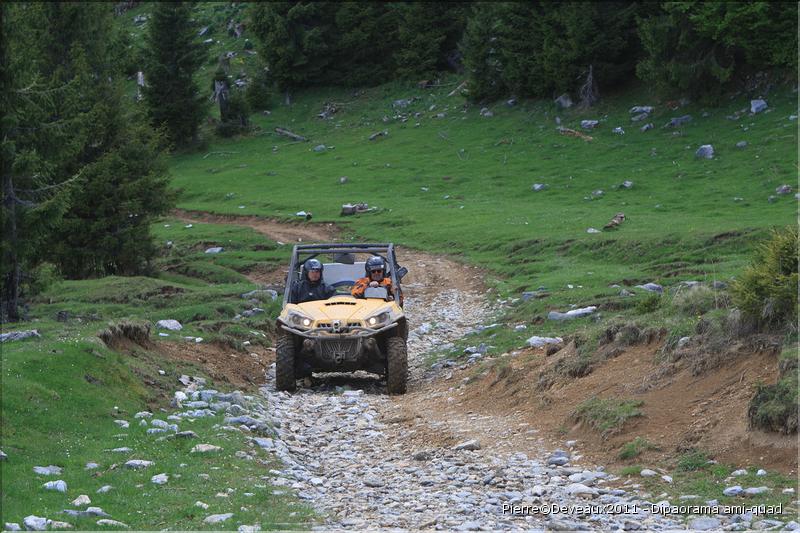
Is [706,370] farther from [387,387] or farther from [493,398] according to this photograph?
[387,387]

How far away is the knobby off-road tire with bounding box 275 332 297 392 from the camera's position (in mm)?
16828

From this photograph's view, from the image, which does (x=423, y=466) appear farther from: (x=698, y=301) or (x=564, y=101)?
(x=564, y=101)

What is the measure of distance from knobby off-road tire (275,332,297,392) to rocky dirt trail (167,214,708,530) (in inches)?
11.9

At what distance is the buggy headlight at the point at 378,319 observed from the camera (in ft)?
55.6

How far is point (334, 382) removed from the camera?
60.2ft

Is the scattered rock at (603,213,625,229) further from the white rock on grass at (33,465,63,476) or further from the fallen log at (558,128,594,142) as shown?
the white rock on grass at (33,465,63,476)

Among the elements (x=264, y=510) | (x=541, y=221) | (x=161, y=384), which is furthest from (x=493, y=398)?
(x=541, y=221)

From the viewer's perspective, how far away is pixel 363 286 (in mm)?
18328

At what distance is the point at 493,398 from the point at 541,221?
75.5 ft

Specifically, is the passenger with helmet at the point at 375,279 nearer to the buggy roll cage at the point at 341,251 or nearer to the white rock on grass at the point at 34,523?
the buggy roll cage at the point at 341,251

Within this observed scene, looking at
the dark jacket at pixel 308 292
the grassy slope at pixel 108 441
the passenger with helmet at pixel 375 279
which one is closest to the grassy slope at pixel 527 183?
the passenger with helmet at pixel 375 279

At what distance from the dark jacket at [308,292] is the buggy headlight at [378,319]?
1.73 m

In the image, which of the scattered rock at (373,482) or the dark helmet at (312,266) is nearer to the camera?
the scattered rock at (373,482)

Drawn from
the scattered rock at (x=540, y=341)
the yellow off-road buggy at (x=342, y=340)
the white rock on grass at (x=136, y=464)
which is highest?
the white rock on grass at (x=136, y=464)
